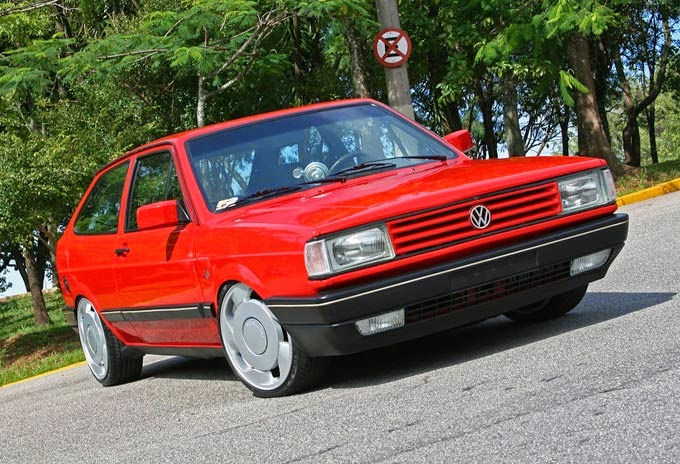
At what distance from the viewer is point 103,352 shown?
26.7 feet

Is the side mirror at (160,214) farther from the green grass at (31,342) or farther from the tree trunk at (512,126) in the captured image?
the tree trunk at (512,126)

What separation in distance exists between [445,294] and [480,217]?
427 mm

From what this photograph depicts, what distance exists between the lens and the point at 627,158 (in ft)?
129

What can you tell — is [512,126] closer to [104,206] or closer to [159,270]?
[104,206]

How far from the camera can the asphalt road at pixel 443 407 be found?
13.1 feet

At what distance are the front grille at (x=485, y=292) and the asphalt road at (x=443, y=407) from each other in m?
0.30

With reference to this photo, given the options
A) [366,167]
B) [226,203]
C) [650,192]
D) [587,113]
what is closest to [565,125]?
[587,113]

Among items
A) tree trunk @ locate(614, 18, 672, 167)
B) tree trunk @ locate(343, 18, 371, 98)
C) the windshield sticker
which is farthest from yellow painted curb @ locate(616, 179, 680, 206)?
tree trunk @ locate(614, 18, 672, 167)

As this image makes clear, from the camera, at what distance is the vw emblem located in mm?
5617

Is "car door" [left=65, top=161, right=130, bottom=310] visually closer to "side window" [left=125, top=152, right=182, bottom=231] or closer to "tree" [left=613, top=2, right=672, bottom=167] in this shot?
"side window" [left=125, top=152, right=182, bottom=231]

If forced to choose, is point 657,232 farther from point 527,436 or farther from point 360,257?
point 527,436

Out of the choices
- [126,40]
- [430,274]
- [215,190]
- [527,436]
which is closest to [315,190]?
[215,190]

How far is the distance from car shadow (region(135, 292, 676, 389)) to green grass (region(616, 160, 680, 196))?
37.3ft

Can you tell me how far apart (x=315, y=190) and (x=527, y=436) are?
2.54 meters
